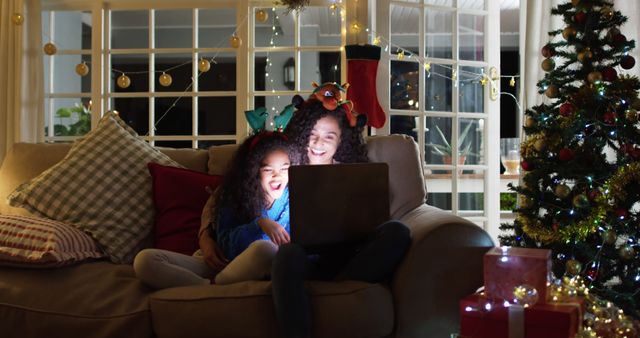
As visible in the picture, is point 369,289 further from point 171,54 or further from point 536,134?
point 171,54

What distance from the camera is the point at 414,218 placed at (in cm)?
220

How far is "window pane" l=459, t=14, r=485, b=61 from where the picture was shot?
165 inches

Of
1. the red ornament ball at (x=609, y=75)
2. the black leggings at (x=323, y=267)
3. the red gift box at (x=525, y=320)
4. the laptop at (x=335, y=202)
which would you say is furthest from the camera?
the red ornament ball at (x=609, y=75)

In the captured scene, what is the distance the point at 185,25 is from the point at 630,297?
10.4 feet

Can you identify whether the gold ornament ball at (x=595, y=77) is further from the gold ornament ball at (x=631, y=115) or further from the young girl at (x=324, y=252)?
the young girl at (x=324, y=252)

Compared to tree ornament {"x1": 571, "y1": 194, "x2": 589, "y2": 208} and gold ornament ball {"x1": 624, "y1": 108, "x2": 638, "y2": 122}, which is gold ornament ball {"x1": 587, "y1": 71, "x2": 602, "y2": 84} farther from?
tree ornament {"x1": 571, "y1": 194, "x2": 589, "y2": 208}

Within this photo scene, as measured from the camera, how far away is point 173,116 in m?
4.41

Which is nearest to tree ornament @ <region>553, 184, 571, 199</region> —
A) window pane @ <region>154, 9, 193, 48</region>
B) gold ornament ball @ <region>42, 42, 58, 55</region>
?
window pane @ <region>154, 9, 193, 48</region>

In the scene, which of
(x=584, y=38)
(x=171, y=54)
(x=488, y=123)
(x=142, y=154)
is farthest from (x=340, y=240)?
(x=171, y=54)

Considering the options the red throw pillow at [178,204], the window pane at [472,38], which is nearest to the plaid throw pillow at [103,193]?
the red throw pillow at [178,204]

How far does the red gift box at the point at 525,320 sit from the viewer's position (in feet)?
5.30

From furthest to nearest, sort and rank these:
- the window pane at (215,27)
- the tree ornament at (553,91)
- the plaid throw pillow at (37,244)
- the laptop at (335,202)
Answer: the window pane at (215,27)
the tree ornament at (553,91)
the plaid throw pillow at (37,244)
the laptop at (335,202)

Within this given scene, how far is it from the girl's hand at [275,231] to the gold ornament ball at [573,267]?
111cm

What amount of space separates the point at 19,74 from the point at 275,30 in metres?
1.59
